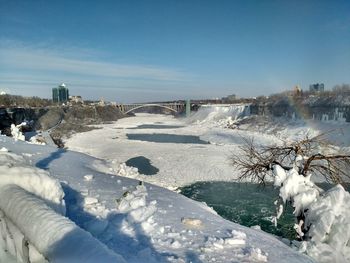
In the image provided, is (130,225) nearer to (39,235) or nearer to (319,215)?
(39,235)

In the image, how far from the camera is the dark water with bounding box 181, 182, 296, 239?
13.7 meters

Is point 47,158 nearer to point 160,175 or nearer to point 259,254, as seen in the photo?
point 259,254

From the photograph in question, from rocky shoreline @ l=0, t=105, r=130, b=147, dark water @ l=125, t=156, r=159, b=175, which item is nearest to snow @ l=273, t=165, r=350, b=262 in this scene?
dark water @ l=125, t=156, r=159, b=175

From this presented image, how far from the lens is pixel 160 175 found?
78.4ft

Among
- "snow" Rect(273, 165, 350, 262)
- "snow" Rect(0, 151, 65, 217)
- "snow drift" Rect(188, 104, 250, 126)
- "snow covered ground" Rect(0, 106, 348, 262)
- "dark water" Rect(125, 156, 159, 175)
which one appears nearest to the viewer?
"snow covered ground" Rect(0, 106, 348, 262)

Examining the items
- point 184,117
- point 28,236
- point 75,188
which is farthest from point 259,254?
point 184,117

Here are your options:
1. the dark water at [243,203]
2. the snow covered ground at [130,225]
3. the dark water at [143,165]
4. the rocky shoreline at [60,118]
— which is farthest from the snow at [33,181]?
the rocky shoreline at [60,118]

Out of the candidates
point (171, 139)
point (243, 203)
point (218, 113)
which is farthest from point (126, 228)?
point (218, 113)

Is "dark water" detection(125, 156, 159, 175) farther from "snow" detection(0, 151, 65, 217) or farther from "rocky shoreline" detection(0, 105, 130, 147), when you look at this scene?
"snow" detection(0, 151, 65, 217)

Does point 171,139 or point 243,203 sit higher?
point 243,203

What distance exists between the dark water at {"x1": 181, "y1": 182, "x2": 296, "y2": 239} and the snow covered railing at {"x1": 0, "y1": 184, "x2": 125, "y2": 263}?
860 centimetres

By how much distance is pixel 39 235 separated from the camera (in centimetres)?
344

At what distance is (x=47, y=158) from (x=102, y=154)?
20148 mm

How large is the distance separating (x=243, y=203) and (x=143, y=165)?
40.4 feet
